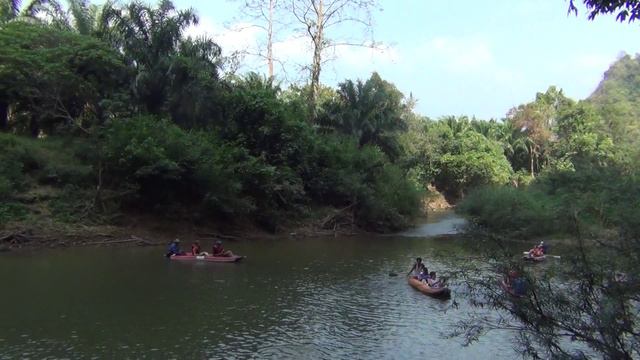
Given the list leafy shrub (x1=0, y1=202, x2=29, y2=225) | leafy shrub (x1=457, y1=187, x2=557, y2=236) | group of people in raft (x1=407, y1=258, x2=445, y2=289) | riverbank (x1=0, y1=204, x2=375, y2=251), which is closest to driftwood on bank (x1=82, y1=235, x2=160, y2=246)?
riverbank (x1=0, y1=204, x2=375, y2=251)

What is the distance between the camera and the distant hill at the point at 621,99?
78.4m

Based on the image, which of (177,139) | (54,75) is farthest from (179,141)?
Result: (54,75)

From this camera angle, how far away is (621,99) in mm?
107312

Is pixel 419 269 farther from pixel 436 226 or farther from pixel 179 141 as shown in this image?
pixel 436 226

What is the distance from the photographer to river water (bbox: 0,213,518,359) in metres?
14.1

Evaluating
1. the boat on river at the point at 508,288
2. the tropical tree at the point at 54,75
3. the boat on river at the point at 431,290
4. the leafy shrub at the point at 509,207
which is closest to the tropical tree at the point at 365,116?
the leafy shrub at the point at 509,207

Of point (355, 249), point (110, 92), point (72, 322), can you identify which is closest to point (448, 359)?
point (72, 322)

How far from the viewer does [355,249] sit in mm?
33062

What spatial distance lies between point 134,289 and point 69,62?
67.5 feet

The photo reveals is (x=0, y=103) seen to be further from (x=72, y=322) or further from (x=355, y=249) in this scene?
(x=72, y=322)

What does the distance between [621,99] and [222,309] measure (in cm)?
10708

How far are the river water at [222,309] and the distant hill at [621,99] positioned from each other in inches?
2391

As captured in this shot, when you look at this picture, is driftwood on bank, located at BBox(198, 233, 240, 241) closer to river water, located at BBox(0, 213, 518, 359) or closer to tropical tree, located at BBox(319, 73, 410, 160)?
river water, located at BBox(0, 213, 518, 359)

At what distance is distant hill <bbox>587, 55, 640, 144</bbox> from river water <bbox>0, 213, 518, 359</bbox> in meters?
60.7
